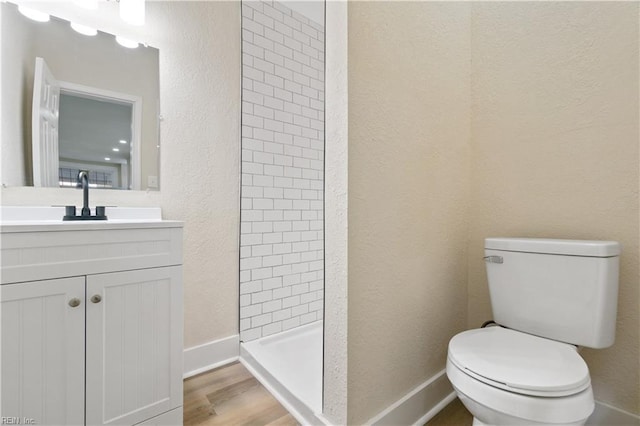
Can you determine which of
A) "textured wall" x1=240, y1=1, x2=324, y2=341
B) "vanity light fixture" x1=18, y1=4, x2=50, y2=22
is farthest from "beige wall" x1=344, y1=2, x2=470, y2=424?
"vanity light fixture" x1=18, y1=4, x2=50, y2=22

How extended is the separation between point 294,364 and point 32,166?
162 cm

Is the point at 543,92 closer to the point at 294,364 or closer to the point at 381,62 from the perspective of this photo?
the point at 381,62

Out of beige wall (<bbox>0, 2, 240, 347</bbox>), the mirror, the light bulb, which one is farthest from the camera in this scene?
beige wall (<bbox>0, 2, 240, 347</bbox>)

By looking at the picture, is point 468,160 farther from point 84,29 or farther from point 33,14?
point 33,14

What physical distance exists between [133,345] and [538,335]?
159 centimetres

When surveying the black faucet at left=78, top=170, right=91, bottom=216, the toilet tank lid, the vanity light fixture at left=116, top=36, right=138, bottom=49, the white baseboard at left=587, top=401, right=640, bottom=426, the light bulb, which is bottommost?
the white baseboard at left=587, top=401, right=640, bottom=426

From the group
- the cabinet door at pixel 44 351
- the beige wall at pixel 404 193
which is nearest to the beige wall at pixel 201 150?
the cabinet door at pixel 44 351

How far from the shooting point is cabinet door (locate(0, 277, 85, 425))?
894mm

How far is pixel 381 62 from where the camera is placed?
113 cm

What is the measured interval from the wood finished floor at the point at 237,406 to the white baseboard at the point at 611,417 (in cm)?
50

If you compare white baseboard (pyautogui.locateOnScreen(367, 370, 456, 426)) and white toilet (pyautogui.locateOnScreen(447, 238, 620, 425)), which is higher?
white toilet (pyautogui.locateOnScreen(447, 238, 620, 425))

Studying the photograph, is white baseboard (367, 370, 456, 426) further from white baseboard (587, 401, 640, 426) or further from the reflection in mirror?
the reflection in mirror

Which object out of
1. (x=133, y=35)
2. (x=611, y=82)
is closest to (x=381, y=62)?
(x=611, y=82)

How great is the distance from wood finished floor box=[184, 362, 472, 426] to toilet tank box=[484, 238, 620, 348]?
0.50 metres
